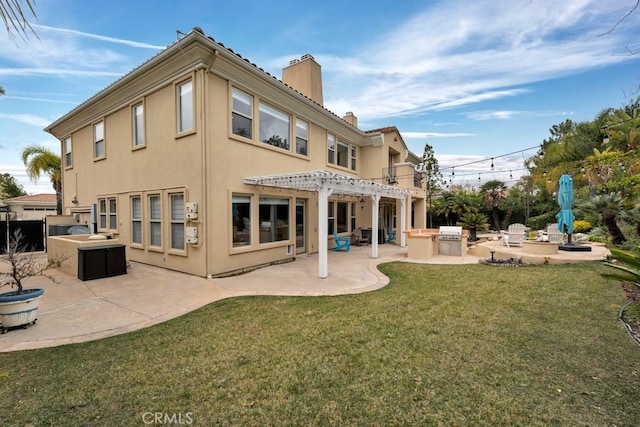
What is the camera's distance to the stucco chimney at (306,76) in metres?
14.1

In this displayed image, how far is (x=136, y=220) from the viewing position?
1088 centimetres

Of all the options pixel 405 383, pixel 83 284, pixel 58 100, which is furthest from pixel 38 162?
pixel 405 383

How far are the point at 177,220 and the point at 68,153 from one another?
36.8 ft

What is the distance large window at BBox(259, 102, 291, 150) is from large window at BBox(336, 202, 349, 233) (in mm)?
5447

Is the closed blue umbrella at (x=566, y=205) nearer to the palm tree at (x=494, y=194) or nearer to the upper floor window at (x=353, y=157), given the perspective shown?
the upper floor window at (x=353, y=157)

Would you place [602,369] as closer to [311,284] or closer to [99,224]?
[311,284]

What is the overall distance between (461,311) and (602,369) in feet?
7.11

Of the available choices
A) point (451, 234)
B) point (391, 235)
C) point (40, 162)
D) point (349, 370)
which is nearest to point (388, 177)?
point (391, 235)

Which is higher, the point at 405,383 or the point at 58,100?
the point at 58,100

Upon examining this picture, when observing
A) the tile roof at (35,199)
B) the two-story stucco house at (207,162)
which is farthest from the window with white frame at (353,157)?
the tile roof at (35,199)

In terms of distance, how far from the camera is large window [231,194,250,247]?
9.18 meters

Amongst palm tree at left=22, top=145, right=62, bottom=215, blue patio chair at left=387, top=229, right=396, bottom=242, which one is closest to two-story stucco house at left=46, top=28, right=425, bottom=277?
blue patio chair at left=387, top=229, right=396, bottom=242

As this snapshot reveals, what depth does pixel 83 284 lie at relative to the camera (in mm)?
7660

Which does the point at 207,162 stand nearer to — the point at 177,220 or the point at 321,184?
the point at 177,220
